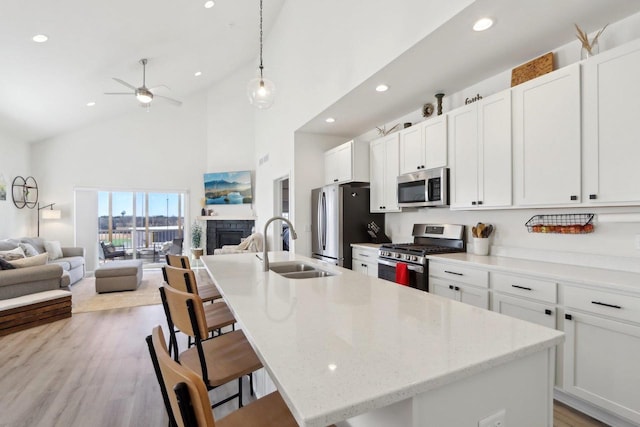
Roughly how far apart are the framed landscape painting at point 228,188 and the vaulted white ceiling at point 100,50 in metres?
2.23

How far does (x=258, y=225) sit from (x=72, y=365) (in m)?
4.87

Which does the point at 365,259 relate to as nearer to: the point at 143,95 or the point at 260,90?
the point at 260,90

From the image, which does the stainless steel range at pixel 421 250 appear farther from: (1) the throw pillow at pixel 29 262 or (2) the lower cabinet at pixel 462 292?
(1) the throw pillow at pixel 29 262

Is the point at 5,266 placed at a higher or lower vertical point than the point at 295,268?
lower

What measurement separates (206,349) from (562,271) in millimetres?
2317

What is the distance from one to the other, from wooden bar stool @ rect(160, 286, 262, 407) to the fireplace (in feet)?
20.0

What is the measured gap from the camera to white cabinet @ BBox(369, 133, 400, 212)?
3941 mm

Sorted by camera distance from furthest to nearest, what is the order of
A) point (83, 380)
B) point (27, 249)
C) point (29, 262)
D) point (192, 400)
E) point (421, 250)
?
point (27, 249)
point (29, 262)
point (421, 250)
point (83, 380)
point (192, 400)

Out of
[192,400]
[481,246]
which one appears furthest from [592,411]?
[192,400]

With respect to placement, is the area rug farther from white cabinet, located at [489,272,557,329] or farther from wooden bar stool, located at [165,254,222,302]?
white cabinet, located at [489,272,557,329]

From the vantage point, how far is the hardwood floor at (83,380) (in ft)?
6.58

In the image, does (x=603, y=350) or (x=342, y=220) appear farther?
(x=342, y=220)

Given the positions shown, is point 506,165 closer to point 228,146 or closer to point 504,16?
point 504,16

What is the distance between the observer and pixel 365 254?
4.02 meters
